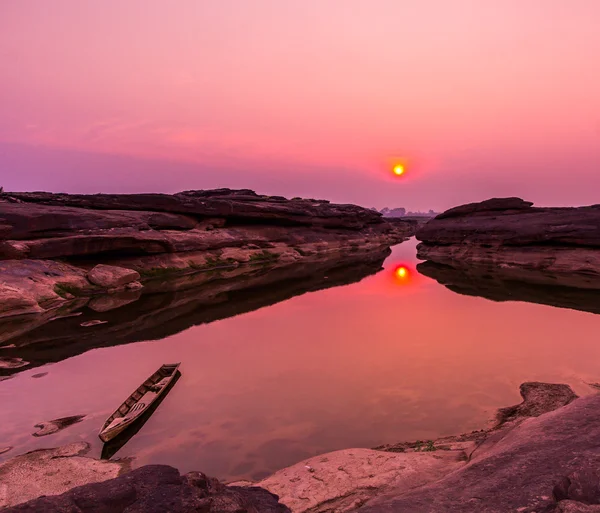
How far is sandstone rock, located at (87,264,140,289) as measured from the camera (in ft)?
111

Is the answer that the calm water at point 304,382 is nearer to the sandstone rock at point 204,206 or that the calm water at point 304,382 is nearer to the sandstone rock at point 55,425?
the sandstone rock at point 55,425

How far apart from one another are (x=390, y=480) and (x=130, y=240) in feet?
123

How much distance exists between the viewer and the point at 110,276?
3459 cm

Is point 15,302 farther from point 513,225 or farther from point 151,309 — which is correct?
point 513,225

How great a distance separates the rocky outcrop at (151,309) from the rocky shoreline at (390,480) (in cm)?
1049

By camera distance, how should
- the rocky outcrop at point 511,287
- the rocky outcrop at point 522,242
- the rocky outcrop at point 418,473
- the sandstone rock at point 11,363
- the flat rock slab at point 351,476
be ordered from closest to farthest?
the rocky outcrop at point 418,473 → the flat rock slab at point 351,476 → the sandstone rock at point 11,363 → the rocky outcrop at point 511,287 → the rocky outcrop at point 522,242

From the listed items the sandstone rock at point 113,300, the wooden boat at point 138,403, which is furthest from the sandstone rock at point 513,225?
the wooden boat at point 138,403

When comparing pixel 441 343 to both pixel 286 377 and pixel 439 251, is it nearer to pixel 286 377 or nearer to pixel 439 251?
pixel 286 377

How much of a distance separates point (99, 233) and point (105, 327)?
61.7 ft

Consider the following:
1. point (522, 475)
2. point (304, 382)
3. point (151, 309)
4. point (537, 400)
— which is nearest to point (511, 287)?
point (537, 400)

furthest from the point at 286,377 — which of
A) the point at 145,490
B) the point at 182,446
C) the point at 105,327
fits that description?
the point at 105,327

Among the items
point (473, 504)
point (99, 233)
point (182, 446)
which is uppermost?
point (99, 233)

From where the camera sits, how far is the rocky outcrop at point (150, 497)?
15.7ft

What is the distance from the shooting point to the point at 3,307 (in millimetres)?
24844
